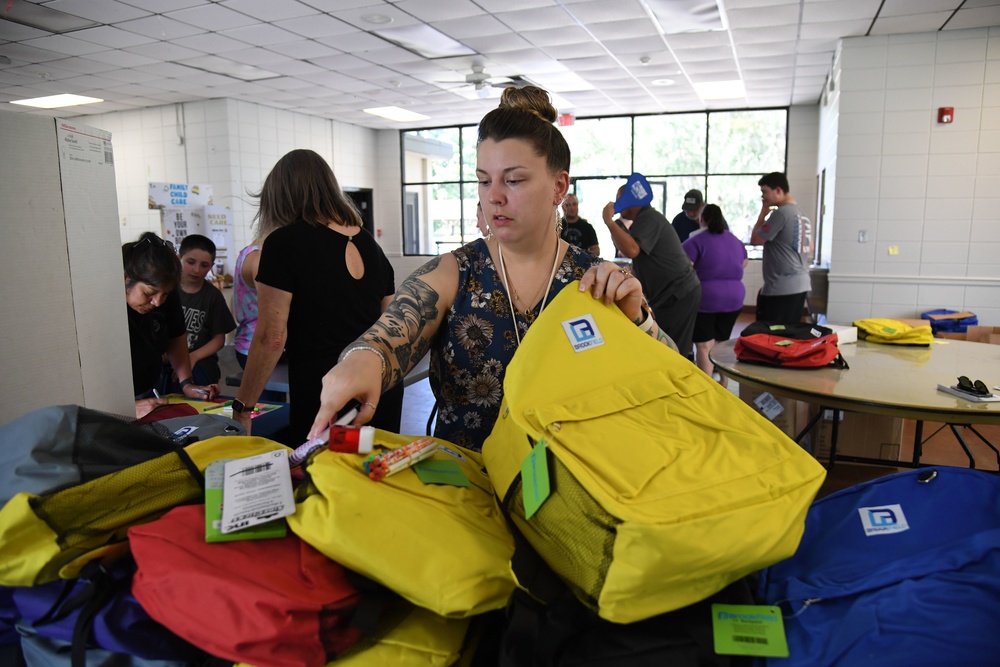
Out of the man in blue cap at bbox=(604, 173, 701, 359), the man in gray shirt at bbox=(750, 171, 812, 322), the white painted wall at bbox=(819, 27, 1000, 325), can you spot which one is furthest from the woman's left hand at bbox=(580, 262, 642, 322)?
the white painted wall at bbox=(819, 27, 1000, 325)

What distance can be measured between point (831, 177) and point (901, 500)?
6607 mm

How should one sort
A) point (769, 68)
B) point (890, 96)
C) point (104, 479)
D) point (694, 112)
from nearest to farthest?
point (104, 479)
point (890, 96)
point (769, 68)
point (694, 112)

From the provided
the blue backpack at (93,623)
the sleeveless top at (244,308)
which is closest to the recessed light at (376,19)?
the sleeveless top at (244,308)

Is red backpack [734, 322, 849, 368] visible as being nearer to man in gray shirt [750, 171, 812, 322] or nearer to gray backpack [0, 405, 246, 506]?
gray backpack [0, 405, 246, 506]

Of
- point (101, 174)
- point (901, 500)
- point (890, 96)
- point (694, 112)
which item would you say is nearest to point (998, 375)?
point (901, 500)

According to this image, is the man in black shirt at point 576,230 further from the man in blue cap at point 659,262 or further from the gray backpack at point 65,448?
the gray backpack at point 65,448

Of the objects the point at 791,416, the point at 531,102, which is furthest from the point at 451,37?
the point at 531,102

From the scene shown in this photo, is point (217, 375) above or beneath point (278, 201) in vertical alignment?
beneath

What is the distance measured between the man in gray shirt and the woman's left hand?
13.7 ft

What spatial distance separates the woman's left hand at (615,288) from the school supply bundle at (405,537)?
1.50 feet

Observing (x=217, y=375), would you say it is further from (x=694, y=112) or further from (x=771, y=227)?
(x=694, y=112)

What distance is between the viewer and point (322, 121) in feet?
35.6

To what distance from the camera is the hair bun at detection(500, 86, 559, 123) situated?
138 cm

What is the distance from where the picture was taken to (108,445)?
3.20 ft
